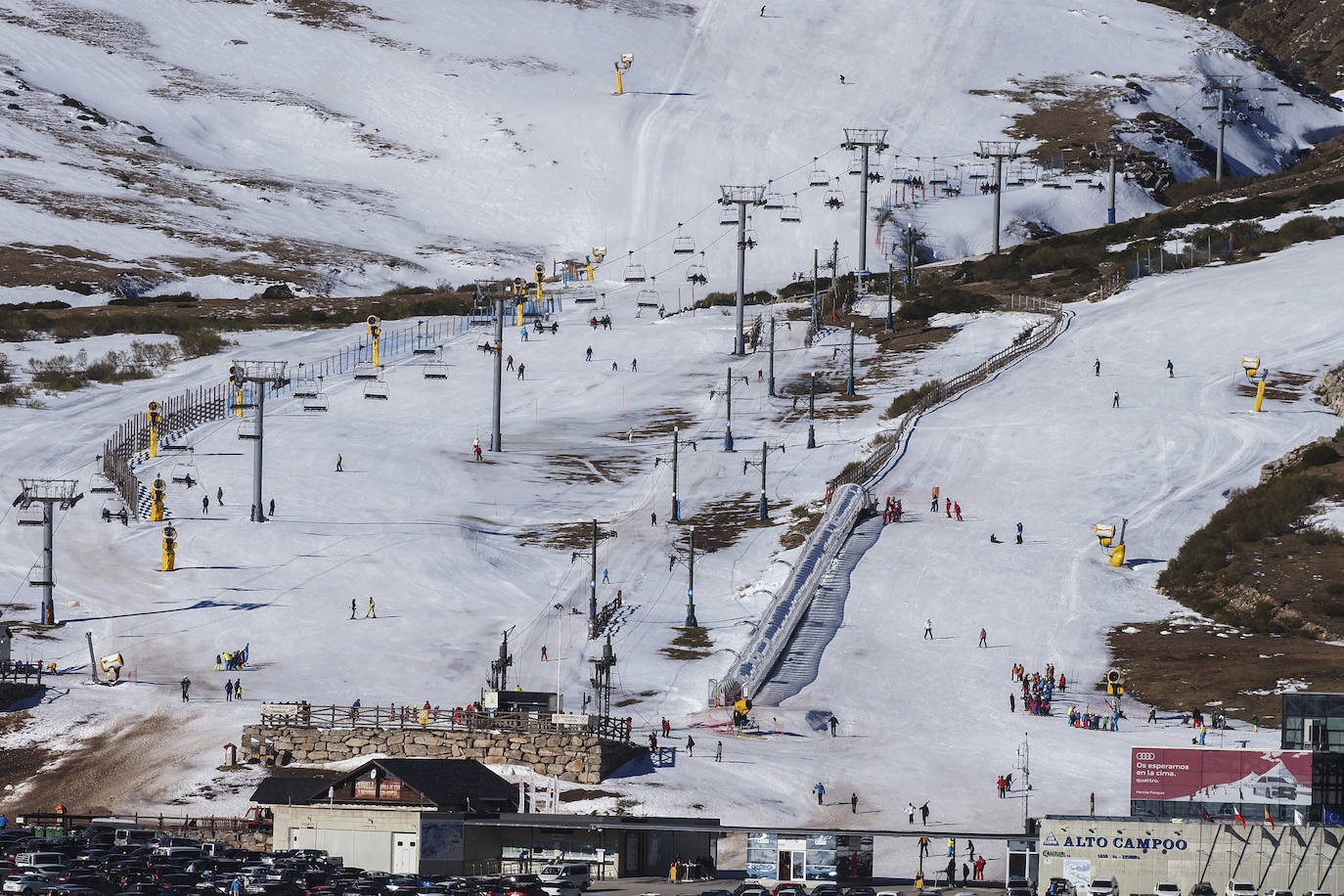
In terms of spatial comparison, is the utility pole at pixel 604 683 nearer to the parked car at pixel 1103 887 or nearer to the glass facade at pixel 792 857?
the glass facade at pixel 792 857

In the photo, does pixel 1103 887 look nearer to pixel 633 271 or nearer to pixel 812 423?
pixel 812 423

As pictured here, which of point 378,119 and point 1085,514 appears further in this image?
point 378,119

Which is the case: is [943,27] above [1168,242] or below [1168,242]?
above

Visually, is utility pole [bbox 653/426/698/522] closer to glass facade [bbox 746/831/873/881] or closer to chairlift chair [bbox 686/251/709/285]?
glass facade [bbox 746/831/873/881]

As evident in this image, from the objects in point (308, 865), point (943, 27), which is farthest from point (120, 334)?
point (943, 27)

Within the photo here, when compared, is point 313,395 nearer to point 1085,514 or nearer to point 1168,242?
point 1085,514

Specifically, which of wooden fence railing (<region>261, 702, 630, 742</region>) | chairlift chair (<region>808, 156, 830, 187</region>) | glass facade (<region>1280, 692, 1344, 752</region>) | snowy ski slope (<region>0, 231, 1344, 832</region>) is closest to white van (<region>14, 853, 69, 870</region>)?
snowy ski slope (<region>0, 231, 1344, 832</region>)
